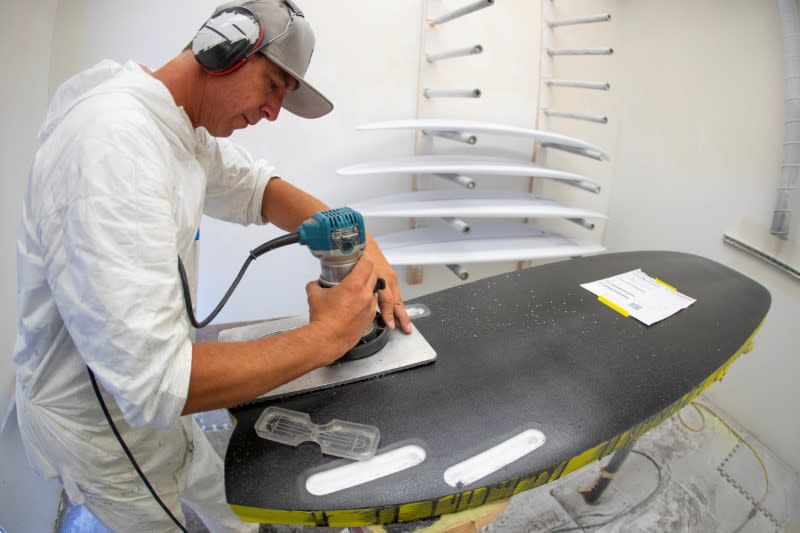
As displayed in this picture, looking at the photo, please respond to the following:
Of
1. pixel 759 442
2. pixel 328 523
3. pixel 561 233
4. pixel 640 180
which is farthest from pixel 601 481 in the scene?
pixel 640 180

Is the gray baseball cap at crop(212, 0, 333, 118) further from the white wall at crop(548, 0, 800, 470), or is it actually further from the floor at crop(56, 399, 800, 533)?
the white wall at crop(548, 0, 800, 470)

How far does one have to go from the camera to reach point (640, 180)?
2.28 meters

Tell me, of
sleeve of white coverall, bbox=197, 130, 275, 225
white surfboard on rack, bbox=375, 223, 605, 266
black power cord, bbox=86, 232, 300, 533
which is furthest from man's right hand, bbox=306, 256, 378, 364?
white surfboard on rack, bbox=375, 223, 605, 266

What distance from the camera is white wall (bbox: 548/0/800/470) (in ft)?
5.63

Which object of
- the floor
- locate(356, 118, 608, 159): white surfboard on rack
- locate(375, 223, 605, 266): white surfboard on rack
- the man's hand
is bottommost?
the floor

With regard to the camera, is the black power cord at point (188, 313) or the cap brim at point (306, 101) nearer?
the black power cord at point (188, 313)

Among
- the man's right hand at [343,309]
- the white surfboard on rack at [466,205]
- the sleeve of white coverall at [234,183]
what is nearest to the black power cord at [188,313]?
the man's right hand at [343,309]

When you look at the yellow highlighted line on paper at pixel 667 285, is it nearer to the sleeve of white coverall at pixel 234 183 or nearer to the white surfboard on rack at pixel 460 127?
the white surfboard on rack at pixel 460 127

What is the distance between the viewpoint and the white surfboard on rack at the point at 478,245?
171 centimetres

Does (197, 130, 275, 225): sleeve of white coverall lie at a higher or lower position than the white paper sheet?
higher

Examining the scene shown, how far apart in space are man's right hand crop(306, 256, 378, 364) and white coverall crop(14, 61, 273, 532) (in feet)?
0.72

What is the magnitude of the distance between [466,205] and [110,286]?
1383 millimetres

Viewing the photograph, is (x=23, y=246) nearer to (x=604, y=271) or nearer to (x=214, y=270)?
(x=214, y=270)

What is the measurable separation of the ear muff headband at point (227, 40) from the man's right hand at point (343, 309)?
41cm
